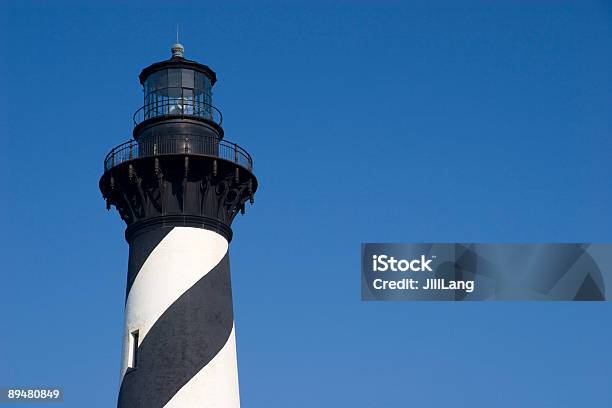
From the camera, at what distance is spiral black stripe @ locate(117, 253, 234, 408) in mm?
37594

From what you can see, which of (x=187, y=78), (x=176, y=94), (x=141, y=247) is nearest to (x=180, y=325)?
(x=141, y=247)

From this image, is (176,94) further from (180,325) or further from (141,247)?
(180,325)

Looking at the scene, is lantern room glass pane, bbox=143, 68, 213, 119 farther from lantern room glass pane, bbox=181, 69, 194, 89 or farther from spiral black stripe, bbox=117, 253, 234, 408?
spiral black stripe, bbox=117, 253, 234, 408

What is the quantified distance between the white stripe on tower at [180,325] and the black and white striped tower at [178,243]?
0.03m

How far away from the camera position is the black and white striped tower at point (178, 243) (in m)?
37.9

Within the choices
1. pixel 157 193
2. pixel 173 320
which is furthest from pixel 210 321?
pixel 157 193

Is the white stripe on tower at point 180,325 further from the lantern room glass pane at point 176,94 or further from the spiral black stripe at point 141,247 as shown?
the lantern room glass pane at point 176,94

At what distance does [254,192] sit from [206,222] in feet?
7.99

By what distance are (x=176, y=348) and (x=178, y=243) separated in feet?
10.9

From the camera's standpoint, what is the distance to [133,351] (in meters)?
38.6

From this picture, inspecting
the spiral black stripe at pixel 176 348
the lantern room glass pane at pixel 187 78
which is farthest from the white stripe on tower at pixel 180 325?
the lantern room glass pane at pixel 187 78

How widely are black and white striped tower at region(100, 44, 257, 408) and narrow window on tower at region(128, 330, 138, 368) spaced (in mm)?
30

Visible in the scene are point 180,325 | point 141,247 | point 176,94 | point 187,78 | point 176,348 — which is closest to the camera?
point 176,348

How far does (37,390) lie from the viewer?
37.9 meters
